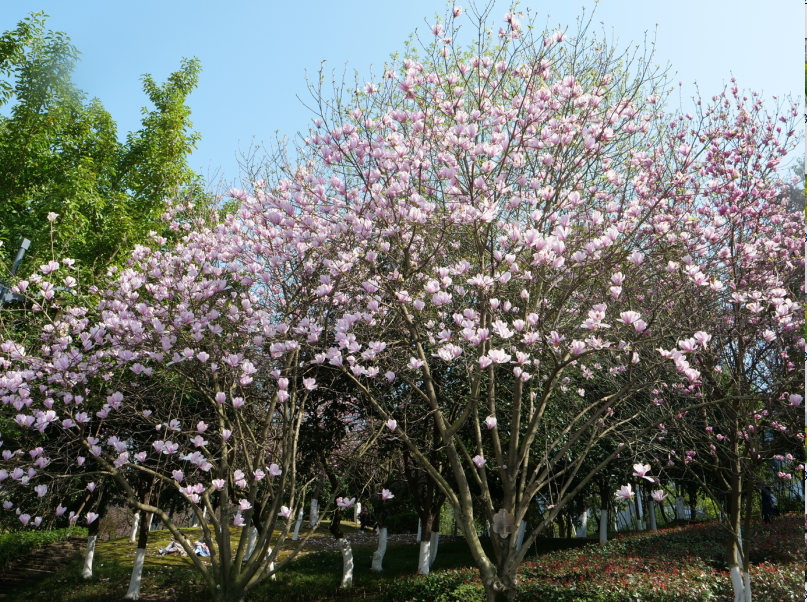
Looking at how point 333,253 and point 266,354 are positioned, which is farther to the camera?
point 266,354

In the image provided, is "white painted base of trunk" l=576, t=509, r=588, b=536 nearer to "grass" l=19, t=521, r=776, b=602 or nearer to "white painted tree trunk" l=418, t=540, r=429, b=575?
"grass" l=19, t=521, r=776, b=602

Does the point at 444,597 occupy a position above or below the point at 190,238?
below

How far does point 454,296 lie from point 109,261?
7.18 m

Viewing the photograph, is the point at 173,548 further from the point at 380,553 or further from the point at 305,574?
the point at 380,553

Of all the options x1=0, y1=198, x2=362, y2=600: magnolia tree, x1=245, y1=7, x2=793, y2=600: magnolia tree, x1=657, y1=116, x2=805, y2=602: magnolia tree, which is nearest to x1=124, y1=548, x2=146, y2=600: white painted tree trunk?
x1=0, y1=198, x2=362, y2=600: magnolia tree

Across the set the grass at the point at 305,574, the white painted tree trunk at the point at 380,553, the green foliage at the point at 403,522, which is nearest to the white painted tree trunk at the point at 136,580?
the grass at the point at 305,574

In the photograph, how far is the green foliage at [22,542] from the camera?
16.5 m

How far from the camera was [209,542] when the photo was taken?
26.2ft

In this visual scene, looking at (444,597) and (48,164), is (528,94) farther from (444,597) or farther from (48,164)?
(48,164)

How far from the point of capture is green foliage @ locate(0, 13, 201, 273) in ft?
36.3

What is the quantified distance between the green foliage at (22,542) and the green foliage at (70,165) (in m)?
10.3

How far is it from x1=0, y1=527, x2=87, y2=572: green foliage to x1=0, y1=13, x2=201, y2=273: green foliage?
10.3 m

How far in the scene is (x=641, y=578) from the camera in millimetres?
8414

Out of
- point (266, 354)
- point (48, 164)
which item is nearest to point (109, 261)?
point (48, 164)
